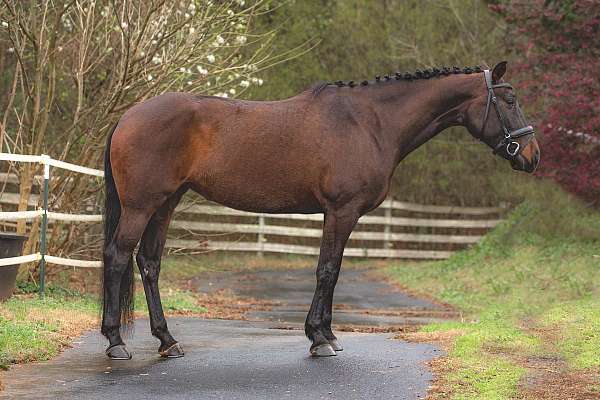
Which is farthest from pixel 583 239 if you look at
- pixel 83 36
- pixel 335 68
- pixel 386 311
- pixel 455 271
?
pixel 83 36

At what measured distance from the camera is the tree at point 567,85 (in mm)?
15336

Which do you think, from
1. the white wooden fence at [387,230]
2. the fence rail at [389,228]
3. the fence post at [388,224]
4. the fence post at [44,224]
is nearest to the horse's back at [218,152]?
the fence post at [44,224]

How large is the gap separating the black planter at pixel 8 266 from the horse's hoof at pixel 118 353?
2979mm

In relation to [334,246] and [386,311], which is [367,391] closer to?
[334,246]

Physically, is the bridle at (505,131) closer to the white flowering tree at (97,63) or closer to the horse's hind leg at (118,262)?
the horse's hind leg at (118,262)

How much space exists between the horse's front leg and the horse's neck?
2.42 feet

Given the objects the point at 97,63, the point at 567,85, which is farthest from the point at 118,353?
the point at 567,85

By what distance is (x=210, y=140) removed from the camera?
288 inches

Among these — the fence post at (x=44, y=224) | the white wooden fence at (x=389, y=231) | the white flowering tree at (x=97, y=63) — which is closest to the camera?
the fence post at (x=44, y=224)

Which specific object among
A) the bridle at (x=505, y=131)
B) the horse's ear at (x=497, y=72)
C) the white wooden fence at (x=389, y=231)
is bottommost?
the white wooden fence at (x=389, y=231)

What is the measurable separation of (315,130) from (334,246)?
36.9 inches

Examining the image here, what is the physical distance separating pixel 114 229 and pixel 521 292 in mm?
8979

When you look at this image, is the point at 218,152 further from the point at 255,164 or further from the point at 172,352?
the point at 172,352

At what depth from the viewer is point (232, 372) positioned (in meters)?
6.64
